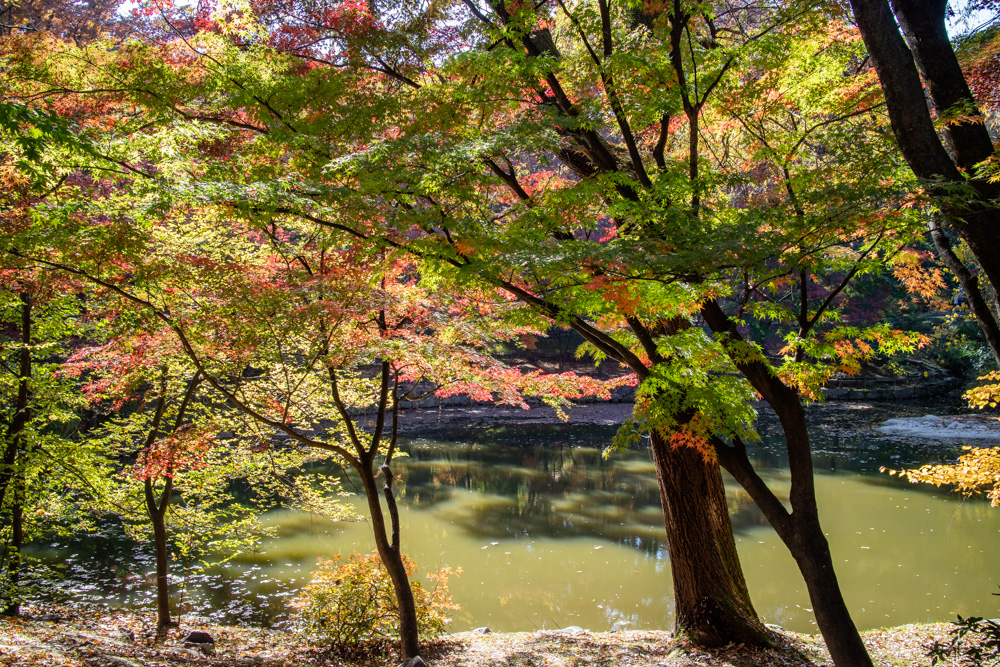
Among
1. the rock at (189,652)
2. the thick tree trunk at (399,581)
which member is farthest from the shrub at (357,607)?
the rock at (189,652)

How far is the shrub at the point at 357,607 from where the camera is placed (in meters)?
4.89

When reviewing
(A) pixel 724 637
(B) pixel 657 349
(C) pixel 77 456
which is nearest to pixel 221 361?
(C) pixel 77 456

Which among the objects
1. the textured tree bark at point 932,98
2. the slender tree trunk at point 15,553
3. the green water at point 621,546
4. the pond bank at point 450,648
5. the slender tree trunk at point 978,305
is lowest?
the green water at point 621,546

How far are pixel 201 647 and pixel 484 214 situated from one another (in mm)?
4188

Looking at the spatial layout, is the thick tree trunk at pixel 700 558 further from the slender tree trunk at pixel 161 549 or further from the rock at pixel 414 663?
the slender tree trunk at pixel 161 549

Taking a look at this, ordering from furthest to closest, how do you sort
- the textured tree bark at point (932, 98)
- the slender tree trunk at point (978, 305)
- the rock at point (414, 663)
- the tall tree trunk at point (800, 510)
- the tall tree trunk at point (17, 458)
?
1. the tall tree trunk at point (17, 458)
2. the rock at point (414, 663)
3. the slender tree trunk at point (978, 305)
4. the tall tree trunk at point (800, 510)
5. the textured tree bark at point (932, 98)

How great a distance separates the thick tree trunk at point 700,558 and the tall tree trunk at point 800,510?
0.77 metres

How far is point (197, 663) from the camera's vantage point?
4.08m

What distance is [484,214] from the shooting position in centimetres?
436

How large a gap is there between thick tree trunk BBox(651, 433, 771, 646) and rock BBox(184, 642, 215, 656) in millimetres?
3850

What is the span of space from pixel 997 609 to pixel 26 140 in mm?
9131

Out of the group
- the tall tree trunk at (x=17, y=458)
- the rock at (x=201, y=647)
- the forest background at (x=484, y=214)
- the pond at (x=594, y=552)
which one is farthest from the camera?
the pond at (x=594, y=552)

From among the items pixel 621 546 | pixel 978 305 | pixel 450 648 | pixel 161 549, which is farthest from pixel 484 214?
pixel 621 546

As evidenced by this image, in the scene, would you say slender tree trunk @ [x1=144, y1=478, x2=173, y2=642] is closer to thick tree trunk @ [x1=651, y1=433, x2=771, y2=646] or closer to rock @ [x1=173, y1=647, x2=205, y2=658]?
rock @ [x1=173, y1=647, x2=205, y2=658]
